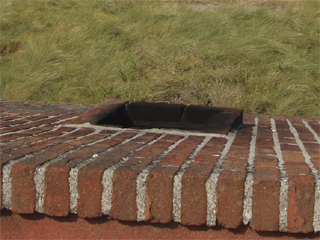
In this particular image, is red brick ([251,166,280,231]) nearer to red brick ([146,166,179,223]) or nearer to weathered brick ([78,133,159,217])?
red brick ([146,166,179,223])

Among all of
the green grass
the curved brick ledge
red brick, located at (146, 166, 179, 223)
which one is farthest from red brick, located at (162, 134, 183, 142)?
the green grass

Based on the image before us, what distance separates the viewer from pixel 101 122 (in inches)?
102

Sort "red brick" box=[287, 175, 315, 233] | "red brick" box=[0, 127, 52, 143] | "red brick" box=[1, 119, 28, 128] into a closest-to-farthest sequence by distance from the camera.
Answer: "red brick" box=[287, 175, 315, 233] < "red brick" box=[0, 127, 52, 143] < "red brick" box=[1, 119, 28, 128]

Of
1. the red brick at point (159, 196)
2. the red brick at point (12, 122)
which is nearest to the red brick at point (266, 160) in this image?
the red brick at point (159, 196)

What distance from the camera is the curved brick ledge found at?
1374 mm

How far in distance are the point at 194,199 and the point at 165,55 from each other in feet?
16.7

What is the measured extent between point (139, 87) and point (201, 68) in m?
1.00

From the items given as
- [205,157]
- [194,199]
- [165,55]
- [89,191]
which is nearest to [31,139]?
[89,191]

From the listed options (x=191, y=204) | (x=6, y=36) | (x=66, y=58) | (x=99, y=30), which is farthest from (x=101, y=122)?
(x=6, y=36)

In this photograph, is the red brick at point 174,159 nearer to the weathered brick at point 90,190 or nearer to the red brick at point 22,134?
the weathered brick at point 90,190

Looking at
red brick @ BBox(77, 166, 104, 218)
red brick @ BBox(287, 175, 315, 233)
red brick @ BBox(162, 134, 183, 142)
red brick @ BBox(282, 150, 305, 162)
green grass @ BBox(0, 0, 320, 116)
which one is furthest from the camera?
green grass @ BBox(0, 0, 320, 116)

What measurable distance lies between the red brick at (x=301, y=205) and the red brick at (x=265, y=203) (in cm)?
4

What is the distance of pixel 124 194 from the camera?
1.44 metres

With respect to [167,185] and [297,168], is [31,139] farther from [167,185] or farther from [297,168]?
[297,168]
